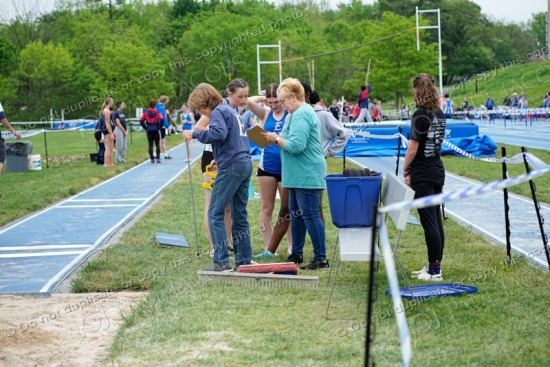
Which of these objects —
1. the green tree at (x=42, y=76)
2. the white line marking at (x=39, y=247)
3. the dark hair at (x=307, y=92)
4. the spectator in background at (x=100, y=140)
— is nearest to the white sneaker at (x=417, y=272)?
the dark hair at (x=307, y=92)

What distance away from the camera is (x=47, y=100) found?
230 feet

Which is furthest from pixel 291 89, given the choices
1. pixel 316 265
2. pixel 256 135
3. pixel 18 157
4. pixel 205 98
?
pixel 18 157

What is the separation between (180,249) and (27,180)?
11.7 m

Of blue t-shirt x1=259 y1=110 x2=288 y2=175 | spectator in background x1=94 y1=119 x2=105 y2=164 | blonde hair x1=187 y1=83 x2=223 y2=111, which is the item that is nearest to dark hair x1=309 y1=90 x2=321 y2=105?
blue t-shirt x1=259 y1=110 x2=288 y2=175

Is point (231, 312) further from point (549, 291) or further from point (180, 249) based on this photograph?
point (180, 249)

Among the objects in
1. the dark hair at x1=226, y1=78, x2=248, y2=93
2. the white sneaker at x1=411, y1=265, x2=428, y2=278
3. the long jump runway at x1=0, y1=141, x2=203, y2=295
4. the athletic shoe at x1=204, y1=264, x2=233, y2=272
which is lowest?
the long jump runway at x1=0, y1=141, x2=203, y2=295

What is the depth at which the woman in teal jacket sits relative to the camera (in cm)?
794

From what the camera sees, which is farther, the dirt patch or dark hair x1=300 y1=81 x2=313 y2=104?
dark hair x1=300 y1=81 x2=313 y2=104

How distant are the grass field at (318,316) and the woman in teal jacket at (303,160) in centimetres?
46

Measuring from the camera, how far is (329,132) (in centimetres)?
920

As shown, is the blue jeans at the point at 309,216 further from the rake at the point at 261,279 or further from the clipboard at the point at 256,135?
the rake at the point at 261,279

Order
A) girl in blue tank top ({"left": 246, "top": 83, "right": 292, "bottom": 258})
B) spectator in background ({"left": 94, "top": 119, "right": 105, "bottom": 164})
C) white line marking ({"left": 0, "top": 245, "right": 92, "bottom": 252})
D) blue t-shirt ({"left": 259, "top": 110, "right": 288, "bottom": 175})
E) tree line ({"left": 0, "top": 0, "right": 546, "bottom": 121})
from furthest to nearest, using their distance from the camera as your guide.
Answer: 1. tree line ({"left": 0, "top": 0, "right": 546, "bottom": 121})
2. spectator in background ({"left": 94, "top": 119, "right": 105, "bottom": 164})
3. white line marking ({"left": 0, "top": 245, "right": 92, "bottom": 252})
4. blue t-shirt ({"left": 259, "top": 110, "right": 288, "bottom": 175})
5. girl in blue tank top ({"left": 246, "top": 83, "right": 292, "bottom": 258})

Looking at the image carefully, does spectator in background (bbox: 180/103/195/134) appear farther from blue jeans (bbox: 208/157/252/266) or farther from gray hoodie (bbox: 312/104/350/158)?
blue jeans (bbox: 208/157/252/266)

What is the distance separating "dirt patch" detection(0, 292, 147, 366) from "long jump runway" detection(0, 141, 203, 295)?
57cm
